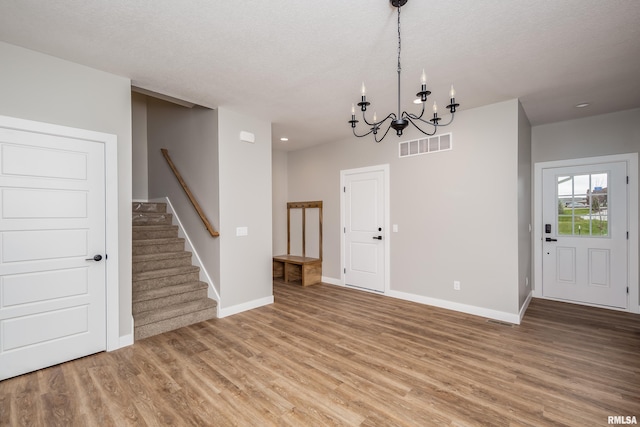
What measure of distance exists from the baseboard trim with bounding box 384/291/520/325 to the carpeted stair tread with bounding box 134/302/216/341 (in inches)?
108

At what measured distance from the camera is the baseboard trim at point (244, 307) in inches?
158

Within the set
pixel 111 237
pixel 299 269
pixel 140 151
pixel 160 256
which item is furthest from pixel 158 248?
pixel 299 269

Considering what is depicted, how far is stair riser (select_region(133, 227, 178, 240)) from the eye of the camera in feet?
14.8

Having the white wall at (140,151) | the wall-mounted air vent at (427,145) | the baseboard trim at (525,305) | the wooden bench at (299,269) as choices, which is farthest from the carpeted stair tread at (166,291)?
the baseboard trim at (525,305)

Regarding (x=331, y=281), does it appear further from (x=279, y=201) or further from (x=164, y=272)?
(x=164, y=272)

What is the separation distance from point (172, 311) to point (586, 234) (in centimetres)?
580

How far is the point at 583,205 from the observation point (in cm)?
446

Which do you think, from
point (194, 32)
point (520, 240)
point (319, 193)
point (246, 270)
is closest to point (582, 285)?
point (520, 240)

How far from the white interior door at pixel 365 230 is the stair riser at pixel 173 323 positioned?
2.53 m

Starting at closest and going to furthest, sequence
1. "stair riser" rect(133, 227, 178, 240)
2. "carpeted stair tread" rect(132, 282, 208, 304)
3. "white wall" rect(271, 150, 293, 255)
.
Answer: "carpeted stair tread" rect(132, 282, 208, 304), "stair riser" rect(133, 227, 178, 240), "white wall" rect(271, 150, 293, 255)

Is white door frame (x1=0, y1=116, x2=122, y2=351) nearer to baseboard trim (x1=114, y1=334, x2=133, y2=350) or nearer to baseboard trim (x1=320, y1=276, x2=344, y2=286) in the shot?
baseboard trim (x1=114, y1=334, x2=133, y2=350)

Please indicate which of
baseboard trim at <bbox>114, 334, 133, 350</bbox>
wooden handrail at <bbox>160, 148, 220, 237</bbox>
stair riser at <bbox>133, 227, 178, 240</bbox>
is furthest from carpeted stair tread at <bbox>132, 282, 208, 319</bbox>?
stair riser at <bbox>133, 227, 178, 240</bbox>

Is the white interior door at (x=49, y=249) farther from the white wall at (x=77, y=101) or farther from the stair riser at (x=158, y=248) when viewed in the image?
the stair riser at (x=158, y=248)

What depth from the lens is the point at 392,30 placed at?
2.28 metres
